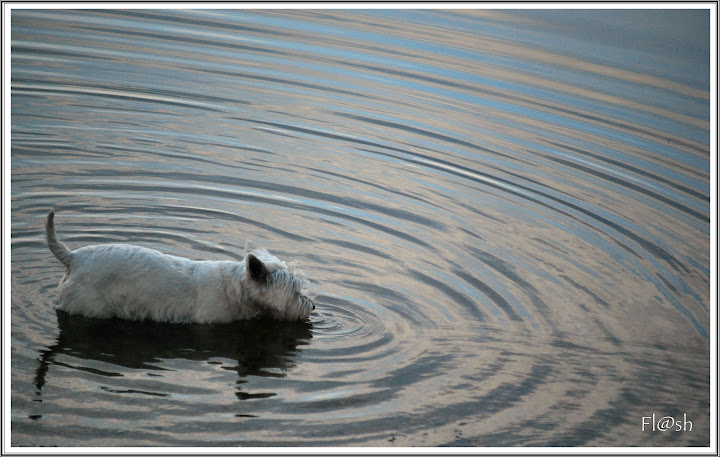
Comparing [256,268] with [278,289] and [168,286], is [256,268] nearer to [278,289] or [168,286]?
[278,289]

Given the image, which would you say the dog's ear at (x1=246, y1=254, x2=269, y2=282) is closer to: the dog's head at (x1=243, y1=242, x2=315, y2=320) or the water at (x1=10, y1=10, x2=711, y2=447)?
the dog's head at (x1=243, y1=242, x2=315, y2=320)

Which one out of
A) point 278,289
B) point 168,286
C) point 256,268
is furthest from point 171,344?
point 278,289

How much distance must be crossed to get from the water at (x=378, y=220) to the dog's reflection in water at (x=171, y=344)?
0.03 m

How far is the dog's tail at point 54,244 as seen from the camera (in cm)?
664

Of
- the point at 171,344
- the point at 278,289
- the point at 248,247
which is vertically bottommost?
the point at 171,344

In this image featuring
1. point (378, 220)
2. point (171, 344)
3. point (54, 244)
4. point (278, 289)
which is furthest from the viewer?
point (378, 220)

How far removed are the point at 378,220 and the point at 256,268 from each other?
290 cm

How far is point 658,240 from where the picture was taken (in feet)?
32.4

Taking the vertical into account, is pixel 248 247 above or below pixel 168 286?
above

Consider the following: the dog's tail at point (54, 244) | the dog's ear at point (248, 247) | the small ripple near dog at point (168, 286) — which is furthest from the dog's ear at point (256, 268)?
the dog's tail at point (54, 244)

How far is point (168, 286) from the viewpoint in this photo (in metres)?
7.02

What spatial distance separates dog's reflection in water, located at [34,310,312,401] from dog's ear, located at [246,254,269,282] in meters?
0.53

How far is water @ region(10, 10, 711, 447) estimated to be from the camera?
638 centimetres

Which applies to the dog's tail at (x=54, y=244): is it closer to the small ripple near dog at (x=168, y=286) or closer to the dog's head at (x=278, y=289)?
the small ripple near dog at (x=168, y=286)
